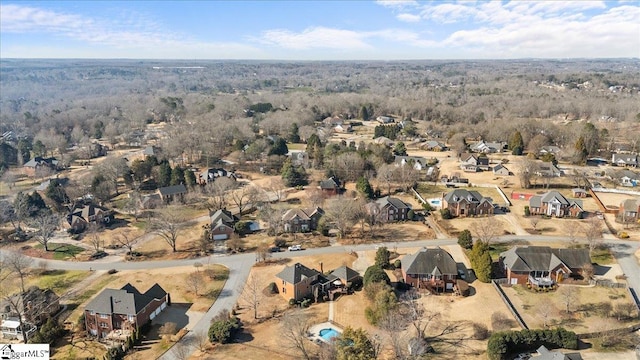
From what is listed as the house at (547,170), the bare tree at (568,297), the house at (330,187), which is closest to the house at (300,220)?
the house at (330,187)

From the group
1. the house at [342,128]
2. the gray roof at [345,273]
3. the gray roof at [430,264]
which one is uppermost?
the house at [342,128]

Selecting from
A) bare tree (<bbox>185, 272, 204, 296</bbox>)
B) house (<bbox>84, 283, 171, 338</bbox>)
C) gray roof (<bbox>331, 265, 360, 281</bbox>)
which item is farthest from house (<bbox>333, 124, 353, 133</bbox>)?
house (<bbox>84, 283, 171, 338</bbox>)

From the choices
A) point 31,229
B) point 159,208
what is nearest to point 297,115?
point 159,208

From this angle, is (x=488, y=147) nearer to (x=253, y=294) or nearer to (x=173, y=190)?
(x=173, y=190)

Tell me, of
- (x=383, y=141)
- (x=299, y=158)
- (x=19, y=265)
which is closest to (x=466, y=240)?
(x=299, y=158)

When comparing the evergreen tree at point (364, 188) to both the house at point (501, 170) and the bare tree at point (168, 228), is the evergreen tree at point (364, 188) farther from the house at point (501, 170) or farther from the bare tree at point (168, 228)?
the house at point (501, 170)

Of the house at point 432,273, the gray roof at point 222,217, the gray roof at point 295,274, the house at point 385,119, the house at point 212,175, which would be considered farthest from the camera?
the house at point 385,119

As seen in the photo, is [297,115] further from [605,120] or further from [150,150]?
[605,120]
